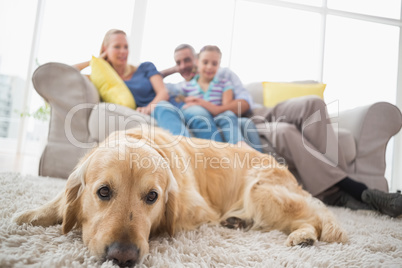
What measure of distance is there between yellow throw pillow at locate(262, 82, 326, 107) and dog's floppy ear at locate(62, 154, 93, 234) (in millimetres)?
2998

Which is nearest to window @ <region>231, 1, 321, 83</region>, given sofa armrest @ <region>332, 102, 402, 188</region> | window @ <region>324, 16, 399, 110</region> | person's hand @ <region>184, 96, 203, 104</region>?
window @ <region>324, 16, 399, 110</region>

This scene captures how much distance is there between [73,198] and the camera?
107cm

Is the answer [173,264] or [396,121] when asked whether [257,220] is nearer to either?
Answer: [173,264]

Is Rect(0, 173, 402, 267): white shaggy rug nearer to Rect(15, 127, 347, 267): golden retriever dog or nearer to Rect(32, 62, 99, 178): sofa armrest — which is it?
Rect(15, 127, 347, 267): golden retriever dog

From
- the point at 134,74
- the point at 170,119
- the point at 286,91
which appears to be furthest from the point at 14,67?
the point at 286,91

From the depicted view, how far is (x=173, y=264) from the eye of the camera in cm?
84

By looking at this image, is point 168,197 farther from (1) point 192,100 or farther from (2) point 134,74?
(2) point 134,74

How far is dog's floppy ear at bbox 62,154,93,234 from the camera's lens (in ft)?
3.41

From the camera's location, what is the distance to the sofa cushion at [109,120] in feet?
7.34

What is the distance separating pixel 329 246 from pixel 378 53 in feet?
24.4

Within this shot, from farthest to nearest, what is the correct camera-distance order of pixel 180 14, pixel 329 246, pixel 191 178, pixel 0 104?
1. pixel 180 14
2. pixel 0 104
3. pixel 191 178
4. pixel 329 246

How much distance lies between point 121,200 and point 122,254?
19 centimetres

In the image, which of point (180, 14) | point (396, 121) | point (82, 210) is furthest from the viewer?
point (180, 14)

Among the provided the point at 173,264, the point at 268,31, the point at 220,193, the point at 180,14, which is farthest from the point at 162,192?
the point at 268,31
